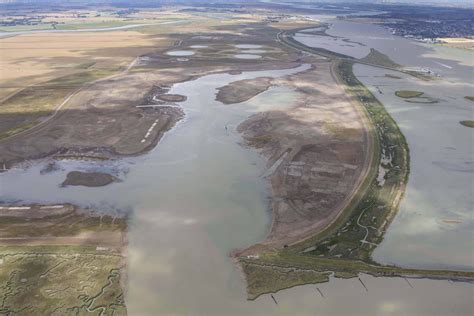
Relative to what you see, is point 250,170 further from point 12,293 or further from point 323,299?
point 12,293

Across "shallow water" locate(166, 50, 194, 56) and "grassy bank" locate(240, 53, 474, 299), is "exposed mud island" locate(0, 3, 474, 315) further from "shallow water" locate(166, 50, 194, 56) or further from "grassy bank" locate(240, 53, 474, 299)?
"shallow water" locate(166, 50, 194, 56)

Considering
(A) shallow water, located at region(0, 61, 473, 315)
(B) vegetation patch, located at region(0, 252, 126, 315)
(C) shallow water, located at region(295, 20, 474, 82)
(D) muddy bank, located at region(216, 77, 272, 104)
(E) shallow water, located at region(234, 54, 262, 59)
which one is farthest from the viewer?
(E) shallow water, located at region(234, 54, 262, 59)

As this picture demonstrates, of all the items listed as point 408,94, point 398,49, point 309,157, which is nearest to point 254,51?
point 398,49

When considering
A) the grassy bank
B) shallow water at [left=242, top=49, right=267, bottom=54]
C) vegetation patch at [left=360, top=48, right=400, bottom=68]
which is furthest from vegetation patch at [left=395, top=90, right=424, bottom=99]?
shallow water at [left=242, top=49, right=267, bottom=54]

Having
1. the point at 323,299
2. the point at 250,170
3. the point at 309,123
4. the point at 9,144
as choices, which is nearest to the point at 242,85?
the point at 309,123

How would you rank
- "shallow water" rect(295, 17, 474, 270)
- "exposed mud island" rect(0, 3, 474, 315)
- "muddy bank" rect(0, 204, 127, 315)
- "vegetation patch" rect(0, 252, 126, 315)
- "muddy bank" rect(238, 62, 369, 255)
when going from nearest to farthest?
"vegetation patch" rect(0, 252, 126, 315) → "muddy bank" rect(0, 204, 127, 315) → "exposed mud island" rect(0, 3, 474, 315) → "shallow water" rect(295, 17, 474, 270) → "muddy bank" rect(238, 62, 369, 255)

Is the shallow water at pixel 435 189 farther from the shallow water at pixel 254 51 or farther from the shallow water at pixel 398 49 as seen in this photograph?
the shallow water at pixel 254 51

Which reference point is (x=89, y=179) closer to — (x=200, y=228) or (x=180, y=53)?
(x=200, y=228)
